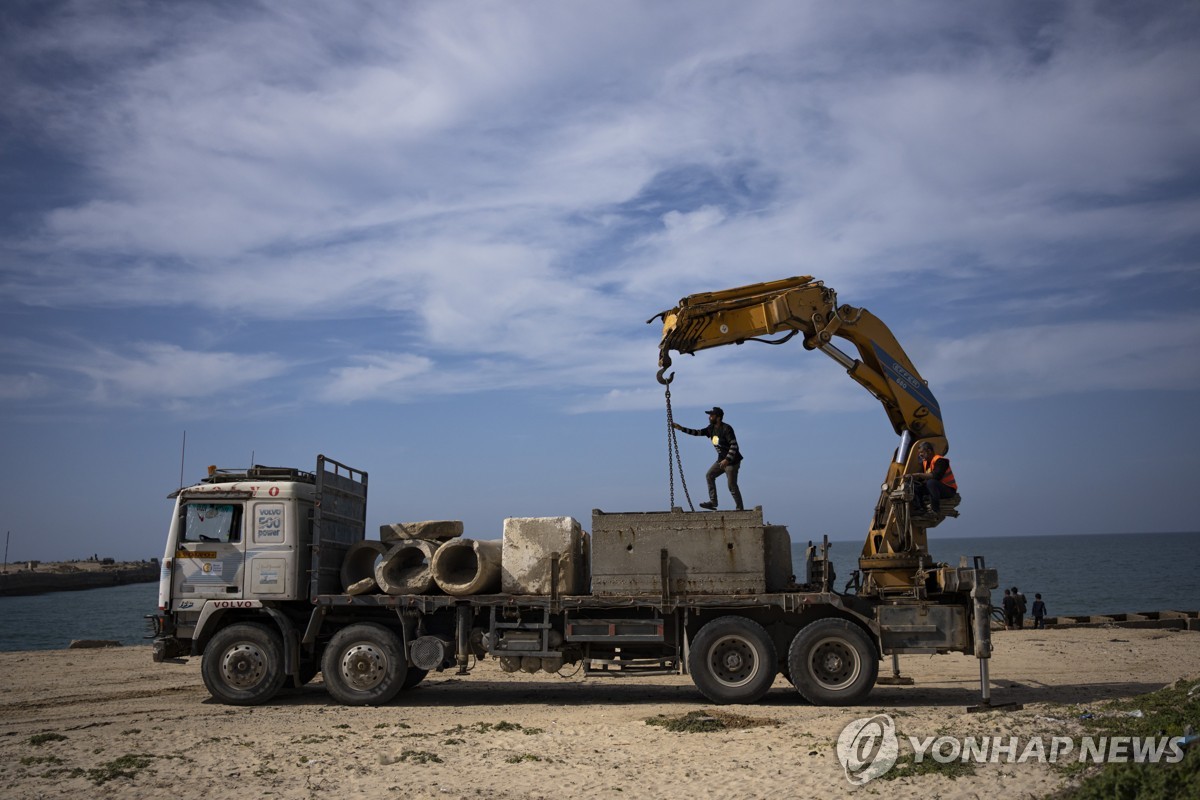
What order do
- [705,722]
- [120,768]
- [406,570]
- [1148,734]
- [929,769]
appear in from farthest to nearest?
[406,570], [705,722], [120,768], [1148,734], [929,769]

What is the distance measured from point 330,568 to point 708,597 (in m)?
5.98

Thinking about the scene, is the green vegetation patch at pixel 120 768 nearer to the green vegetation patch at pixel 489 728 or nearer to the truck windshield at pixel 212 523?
the green vegetation patch at pixel 489 728

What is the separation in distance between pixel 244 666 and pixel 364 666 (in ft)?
6.08

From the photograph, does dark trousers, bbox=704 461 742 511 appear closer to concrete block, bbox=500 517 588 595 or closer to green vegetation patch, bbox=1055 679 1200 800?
concrete block, bbox=500 517 588 595

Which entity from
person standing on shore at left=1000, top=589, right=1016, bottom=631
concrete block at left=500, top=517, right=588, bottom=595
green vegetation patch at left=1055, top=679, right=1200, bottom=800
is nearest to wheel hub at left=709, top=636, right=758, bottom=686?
concrete block at left=500, top=517, right=588, bottom=595

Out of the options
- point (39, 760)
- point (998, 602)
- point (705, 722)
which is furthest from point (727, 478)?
point (998, 602)

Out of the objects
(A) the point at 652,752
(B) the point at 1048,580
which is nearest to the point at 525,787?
(A) the point at 652,752

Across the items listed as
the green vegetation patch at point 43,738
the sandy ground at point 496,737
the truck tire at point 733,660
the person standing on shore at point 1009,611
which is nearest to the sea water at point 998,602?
the person standing on shore at point 1009,611

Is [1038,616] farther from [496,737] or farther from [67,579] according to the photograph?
[67,579]

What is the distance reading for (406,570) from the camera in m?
14.9

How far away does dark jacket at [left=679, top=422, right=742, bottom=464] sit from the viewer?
1495cm

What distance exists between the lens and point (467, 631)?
1427 centimetres

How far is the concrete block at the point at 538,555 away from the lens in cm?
1411

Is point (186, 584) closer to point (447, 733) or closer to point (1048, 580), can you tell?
point (447, 733)
